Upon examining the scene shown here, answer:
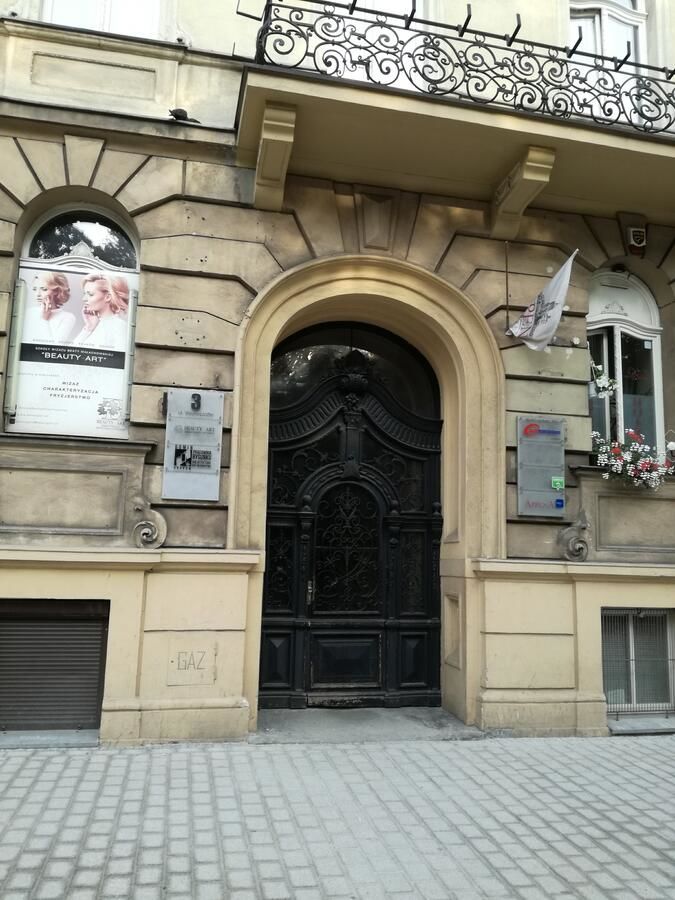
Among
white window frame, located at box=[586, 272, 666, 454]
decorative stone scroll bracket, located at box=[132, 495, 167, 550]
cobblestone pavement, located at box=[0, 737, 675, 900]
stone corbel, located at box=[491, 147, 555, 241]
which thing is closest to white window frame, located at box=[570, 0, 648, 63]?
stone corbel, located at box=[491, 147, 555, 241]

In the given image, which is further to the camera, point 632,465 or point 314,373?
point 314,373

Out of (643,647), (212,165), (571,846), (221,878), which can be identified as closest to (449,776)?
(571,846)

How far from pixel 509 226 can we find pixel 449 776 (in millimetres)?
5179

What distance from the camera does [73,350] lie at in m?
6.50

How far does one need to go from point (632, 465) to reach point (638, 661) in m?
1.99

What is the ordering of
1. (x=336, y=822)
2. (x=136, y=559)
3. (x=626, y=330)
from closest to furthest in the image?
1. (x=336, y=822)
2. (x=136, y=559)
3. (x=626, y=330)

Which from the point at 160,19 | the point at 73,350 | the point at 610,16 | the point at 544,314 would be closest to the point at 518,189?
the point at 544,314

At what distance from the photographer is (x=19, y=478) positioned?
5.89m

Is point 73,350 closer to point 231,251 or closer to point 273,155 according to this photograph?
point 231,251

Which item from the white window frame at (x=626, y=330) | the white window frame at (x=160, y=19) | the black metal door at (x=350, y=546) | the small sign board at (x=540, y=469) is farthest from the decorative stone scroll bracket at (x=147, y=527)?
the white window frame at (x=626, y=330)

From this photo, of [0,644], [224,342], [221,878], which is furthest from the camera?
[224,342]

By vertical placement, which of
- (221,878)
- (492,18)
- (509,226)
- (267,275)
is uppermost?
(492,18)

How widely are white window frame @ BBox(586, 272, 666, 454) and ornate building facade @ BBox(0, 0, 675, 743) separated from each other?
0.05 metres

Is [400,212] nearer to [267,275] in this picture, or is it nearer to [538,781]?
[267,275]
